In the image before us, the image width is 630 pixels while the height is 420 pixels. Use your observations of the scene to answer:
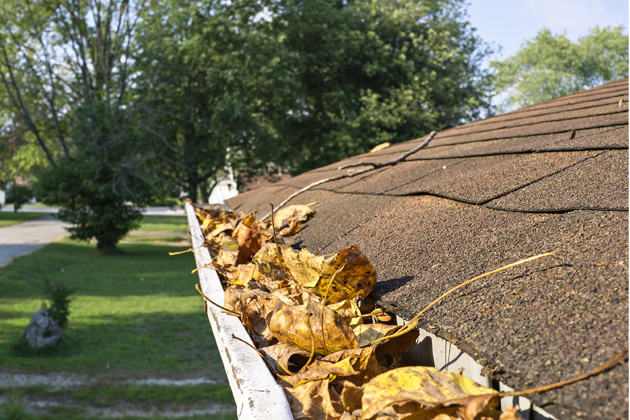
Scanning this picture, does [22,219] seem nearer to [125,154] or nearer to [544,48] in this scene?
[125,154]

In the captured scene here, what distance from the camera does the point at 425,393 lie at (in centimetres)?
79

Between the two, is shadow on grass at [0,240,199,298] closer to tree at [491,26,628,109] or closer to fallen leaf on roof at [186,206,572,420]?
fallen leaf on roof at [186,206,572,420]

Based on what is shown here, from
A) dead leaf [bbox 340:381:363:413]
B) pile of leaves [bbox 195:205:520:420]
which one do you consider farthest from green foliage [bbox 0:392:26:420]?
dead leaf [bbox 340:381:363:413]

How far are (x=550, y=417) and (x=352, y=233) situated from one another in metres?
1.14

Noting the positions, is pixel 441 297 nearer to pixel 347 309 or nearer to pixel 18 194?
pixel 347 309

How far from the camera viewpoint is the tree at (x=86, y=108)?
56.2ft

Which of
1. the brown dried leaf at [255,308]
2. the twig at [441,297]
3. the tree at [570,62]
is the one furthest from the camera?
the tree at [570,62]

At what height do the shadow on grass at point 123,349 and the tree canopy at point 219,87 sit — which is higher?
the tree canopy at point 219,87

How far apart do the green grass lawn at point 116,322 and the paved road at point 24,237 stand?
741mm

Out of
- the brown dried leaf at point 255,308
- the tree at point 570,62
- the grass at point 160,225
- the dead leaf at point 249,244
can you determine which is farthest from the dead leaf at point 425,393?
the tree at point 570,62

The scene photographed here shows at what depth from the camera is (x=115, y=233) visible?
19312 mm

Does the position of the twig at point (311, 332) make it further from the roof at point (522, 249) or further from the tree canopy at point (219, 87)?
the tree canopy at point (219, 87)

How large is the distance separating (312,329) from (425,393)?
0.37 meters

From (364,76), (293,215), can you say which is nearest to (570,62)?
(364,76)
